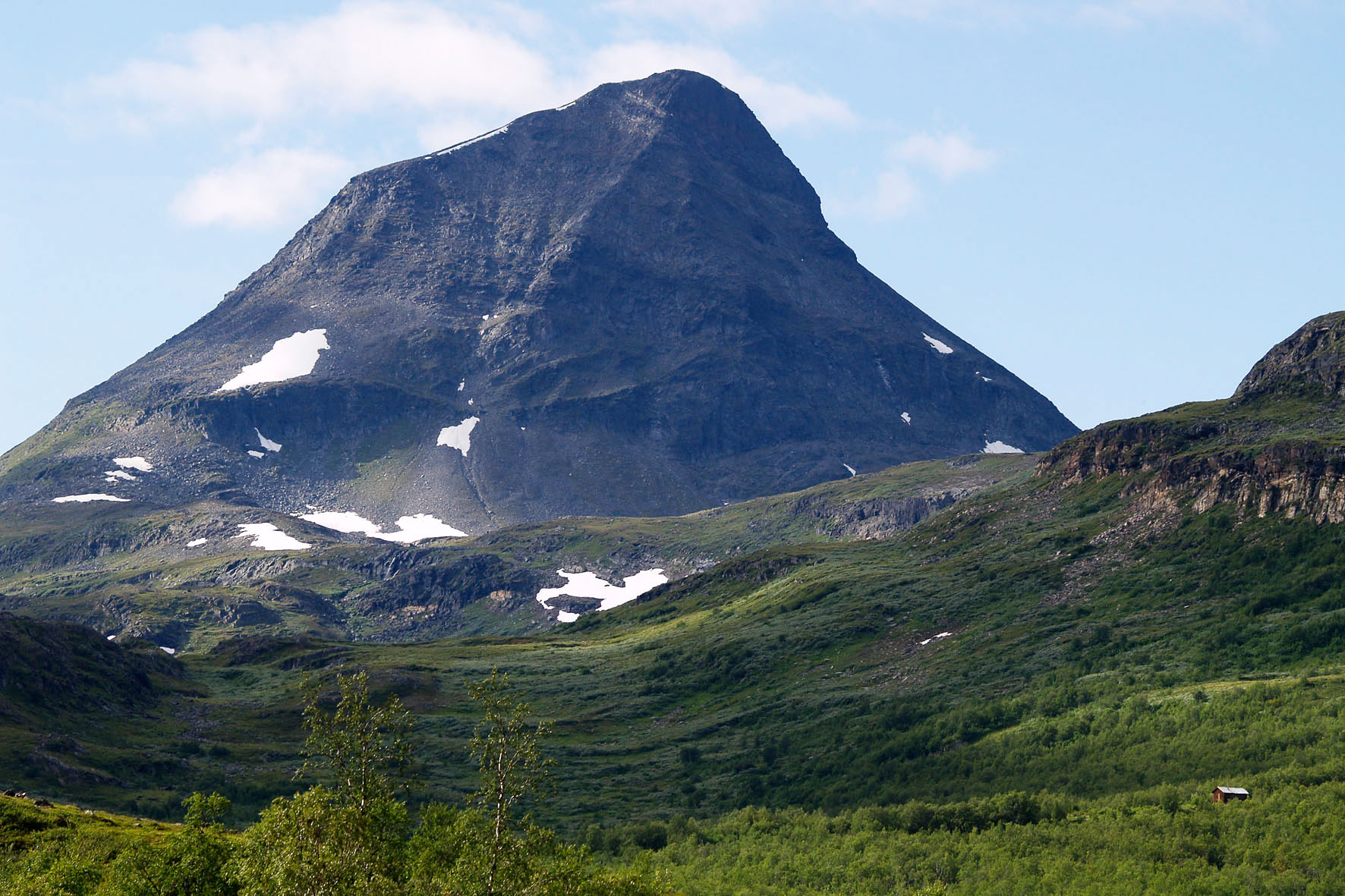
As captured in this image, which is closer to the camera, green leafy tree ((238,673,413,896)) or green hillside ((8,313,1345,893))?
green leafy tree ((238,673,413,896))

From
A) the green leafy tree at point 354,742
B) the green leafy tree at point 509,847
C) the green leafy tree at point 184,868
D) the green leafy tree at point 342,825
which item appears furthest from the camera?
the green leafy tree at point 184,868

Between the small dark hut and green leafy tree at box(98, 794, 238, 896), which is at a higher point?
green leafy tree at box(98, 794, 238, 896)

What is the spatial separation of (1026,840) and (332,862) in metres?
79.4

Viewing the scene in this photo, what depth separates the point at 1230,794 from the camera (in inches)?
4729

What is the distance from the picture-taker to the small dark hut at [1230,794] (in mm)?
119688

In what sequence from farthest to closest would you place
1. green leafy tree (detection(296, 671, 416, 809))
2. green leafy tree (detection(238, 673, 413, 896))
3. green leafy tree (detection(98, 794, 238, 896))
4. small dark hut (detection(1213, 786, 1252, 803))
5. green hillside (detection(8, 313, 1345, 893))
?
small dark hut (detection(1213, 786, 1252, 803)) → green hillside (detection(8, 313, 1345, 893)) → green leafy tree (detection(98, 794, 238, 896)) → green leafy tree (detection(296, 671, 416, 809)) → green leafy tree (detection(238, 673, 413, 896))

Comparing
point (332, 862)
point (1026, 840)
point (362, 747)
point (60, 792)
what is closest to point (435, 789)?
point (60, 792)

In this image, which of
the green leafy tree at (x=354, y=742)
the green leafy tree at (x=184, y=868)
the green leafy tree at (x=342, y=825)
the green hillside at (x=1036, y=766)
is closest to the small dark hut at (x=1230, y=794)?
the green hillside at (x=1036, y=766)

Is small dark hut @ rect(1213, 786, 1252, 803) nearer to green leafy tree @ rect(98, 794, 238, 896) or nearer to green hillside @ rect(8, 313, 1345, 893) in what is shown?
green hillside @ rect(8, 313, 1345, 893)

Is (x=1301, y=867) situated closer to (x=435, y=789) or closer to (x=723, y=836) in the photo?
(x=723, y=836)

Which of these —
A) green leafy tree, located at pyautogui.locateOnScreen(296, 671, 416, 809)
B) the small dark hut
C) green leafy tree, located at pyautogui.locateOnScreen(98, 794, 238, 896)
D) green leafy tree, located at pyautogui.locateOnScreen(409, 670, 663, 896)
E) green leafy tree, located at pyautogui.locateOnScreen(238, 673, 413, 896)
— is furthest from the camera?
the small dark hut

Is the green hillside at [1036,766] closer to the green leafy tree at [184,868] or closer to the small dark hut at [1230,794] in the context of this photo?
the small dark hut at [1230,794]

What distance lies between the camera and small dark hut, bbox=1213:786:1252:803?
393ft

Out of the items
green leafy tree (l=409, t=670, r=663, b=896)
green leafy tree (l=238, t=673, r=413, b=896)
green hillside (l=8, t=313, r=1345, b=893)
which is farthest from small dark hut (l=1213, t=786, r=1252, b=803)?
green leafy tree (l=238, t=673, r=413, b=896)
